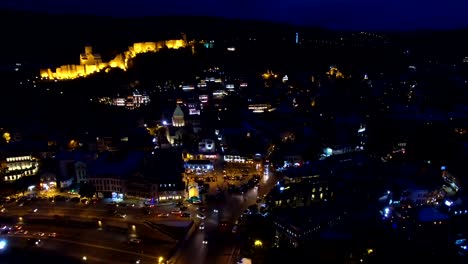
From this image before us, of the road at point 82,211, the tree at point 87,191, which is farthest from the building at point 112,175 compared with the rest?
the road at point 82,211

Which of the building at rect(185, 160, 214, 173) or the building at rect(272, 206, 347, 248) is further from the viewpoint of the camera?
the building at rect(185, 160, 214, 173)

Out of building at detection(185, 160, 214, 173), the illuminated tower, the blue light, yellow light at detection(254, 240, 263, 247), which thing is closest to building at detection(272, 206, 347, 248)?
yellow light at detection(254, 240, 263, 247)

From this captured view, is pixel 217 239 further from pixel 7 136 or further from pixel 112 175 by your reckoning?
pixel 7 136

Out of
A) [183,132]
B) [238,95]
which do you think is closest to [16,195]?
[183,132]

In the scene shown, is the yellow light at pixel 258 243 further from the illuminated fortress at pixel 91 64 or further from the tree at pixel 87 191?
the illuminated fortress at pixel 91 64

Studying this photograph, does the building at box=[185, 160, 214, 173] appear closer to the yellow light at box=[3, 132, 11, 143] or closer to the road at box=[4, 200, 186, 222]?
the road at box=[4, 200, 186, 222]

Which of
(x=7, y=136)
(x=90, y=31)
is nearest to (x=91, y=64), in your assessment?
(x=7, y=136)
